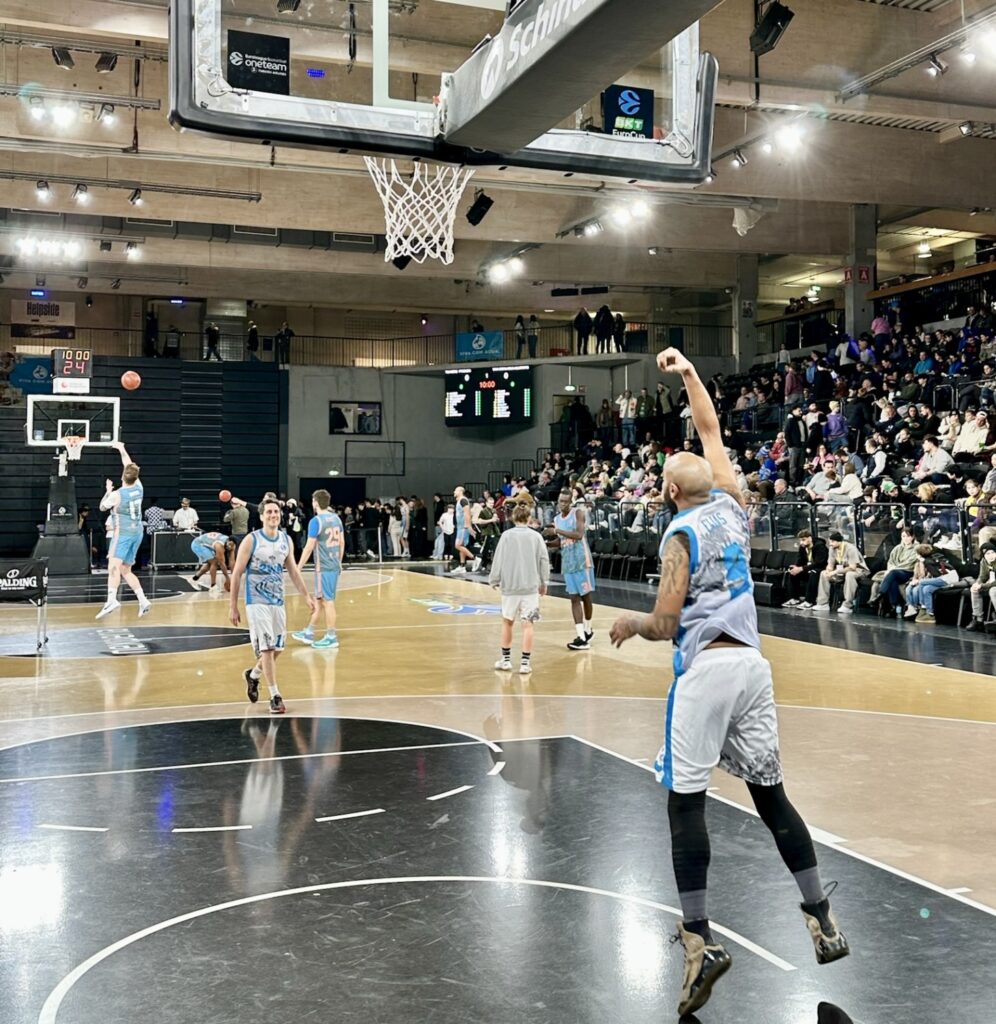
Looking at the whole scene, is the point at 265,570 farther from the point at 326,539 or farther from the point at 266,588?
the point at 326,539

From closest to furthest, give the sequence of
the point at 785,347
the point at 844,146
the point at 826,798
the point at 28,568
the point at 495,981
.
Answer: the point at 495,981, the point at 826,798, the point at 28,568, the point at 844,146, the point at 785,347

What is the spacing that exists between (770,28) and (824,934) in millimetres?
13386

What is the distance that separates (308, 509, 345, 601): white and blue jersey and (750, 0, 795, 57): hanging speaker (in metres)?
8.57

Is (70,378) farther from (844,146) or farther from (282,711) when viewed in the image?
(282,711)

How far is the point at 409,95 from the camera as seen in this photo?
21.5 ft

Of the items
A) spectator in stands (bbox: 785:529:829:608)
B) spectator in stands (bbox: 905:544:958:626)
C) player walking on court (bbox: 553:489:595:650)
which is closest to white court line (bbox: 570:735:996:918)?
player walking on court (bbox: 553:489:595:650)

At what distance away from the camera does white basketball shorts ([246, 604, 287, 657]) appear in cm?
866

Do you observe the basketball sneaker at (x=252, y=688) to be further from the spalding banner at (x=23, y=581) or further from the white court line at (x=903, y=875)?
the white court line at (x=903, y=875)

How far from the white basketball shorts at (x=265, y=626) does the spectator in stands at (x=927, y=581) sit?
372 inches

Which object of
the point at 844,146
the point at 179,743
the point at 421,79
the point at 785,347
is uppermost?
the point at 844,146

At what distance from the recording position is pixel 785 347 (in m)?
32.3

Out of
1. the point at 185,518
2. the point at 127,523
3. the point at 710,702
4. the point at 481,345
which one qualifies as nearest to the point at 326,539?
the point at 127,523

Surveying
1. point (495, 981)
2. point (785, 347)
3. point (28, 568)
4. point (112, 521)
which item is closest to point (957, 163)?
point (785, 347)

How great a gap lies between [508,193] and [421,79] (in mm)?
19425
